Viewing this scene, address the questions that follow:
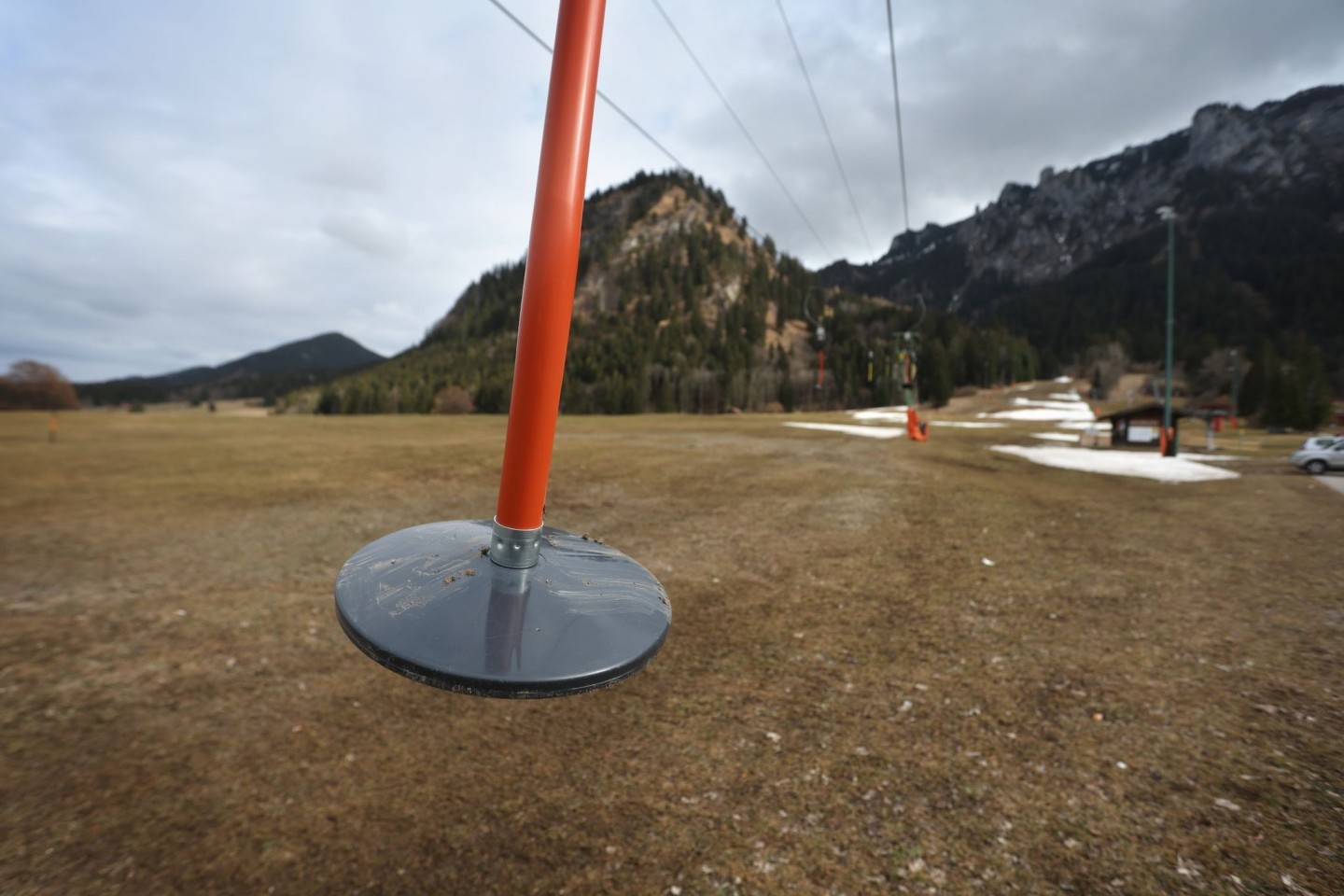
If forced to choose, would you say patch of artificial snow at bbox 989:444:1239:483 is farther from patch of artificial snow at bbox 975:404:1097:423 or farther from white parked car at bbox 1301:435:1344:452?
patch of artificial snow at bbox 975:404:1097:423

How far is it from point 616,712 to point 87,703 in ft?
17.6

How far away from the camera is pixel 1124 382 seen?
384 feet

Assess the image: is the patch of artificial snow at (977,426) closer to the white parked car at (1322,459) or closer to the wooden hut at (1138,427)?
the wooden hut at (1138,427)

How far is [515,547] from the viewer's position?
183cm

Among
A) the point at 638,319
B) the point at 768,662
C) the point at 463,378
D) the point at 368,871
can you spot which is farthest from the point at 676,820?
the point at 638,319

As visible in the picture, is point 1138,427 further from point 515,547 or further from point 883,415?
point 515,547

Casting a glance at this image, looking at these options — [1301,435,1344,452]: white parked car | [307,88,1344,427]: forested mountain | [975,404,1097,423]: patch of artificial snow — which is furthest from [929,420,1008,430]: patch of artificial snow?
[1301,435,1344,452]: white parked car

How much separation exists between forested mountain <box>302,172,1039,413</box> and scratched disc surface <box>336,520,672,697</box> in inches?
3257

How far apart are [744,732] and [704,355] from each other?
125641 mm

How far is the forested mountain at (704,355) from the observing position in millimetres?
101375

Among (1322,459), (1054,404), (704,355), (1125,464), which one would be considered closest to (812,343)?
(704,355)

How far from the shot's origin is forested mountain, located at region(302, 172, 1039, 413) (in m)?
101

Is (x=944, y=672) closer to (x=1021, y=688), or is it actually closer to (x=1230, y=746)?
(x=1021, y=688)

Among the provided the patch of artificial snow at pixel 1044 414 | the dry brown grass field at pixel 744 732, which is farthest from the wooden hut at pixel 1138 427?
the dry brown grass field at pixel 744 732
